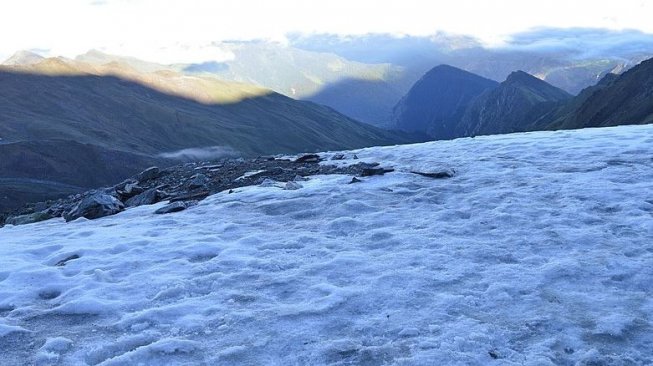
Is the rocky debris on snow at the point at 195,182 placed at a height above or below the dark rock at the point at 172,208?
below

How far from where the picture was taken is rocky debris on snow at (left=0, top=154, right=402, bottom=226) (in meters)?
17.3

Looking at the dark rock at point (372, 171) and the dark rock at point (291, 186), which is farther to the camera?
the dark rock at point (372, 171)

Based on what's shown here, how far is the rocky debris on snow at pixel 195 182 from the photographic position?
1727cm

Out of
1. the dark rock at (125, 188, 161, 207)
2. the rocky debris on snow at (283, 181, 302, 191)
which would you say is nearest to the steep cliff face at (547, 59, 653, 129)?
the rocky debris on snow at (283, 181, 302, 191)

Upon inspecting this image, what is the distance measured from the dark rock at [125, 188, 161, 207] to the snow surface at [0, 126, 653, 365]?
2414 mm

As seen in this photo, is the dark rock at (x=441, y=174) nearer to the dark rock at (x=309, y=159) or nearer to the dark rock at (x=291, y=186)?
the dark rock at (x=291, y=186)

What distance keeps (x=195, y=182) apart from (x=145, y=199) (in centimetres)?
193

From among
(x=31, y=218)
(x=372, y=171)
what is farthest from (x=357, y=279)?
(x=31, y=218)

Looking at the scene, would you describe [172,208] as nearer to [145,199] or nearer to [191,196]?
[191,196]

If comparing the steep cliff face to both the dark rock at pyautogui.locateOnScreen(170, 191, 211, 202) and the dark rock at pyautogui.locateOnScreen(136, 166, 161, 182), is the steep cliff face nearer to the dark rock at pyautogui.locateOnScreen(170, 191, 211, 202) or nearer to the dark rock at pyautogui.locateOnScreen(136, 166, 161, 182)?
the dark rock at pyautogui.locateOnScreen(136, 166, 161, 182)

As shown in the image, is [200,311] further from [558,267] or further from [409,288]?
[558,267]

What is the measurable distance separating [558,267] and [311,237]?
16.6 ft

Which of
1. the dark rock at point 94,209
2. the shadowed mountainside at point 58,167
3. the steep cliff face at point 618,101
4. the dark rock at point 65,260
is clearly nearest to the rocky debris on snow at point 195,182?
the dark rock at point 94,209

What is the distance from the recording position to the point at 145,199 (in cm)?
1850
